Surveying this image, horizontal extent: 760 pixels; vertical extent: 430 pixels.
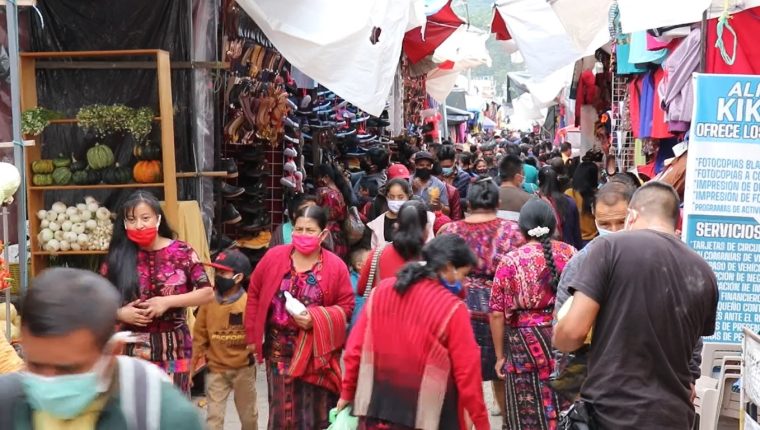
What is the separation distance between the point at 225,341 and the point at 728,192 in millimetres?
3215

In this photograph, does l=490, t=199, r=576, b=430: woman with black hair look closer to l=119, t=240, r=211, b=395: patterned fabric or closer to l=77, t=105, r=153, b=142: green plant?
l=119, t=240, r=211, b=395: patterned fabric

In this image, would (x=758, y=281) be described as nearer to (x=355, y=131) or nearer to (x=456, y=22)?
(x=355, y=131)

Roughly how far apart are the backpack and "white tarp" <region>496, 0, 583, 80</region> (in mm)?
10786

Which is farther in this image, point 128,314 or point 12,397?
point 128,314

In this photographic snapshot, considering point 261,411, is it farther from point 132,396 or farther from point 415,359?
point 132,396

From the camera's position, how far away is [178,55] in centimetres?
930

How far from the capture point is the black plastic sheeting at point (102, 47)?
8.91 m

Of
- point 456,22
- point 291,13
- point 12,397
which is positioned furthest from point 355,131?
point 12,397

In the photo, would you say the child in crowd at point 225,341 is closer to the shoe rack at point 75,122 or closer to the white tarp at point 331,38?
the shoe rack at point 75,122

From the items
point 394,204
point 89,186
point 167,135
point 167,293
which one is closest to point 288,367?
point 167,293

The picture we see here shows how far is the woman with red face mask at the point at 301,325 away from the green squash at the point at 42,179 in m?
2.59

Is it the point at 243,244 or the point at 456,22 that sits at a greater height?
the point at 456,22

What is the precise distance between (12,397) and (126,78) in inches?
267

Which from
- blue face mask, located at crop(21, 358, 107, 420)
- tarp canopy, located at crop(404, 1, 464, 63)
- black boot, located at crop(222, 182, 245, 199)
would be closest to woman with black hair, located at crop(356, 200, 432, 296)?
black boot, located at crop(222, 182, 245, 199)
